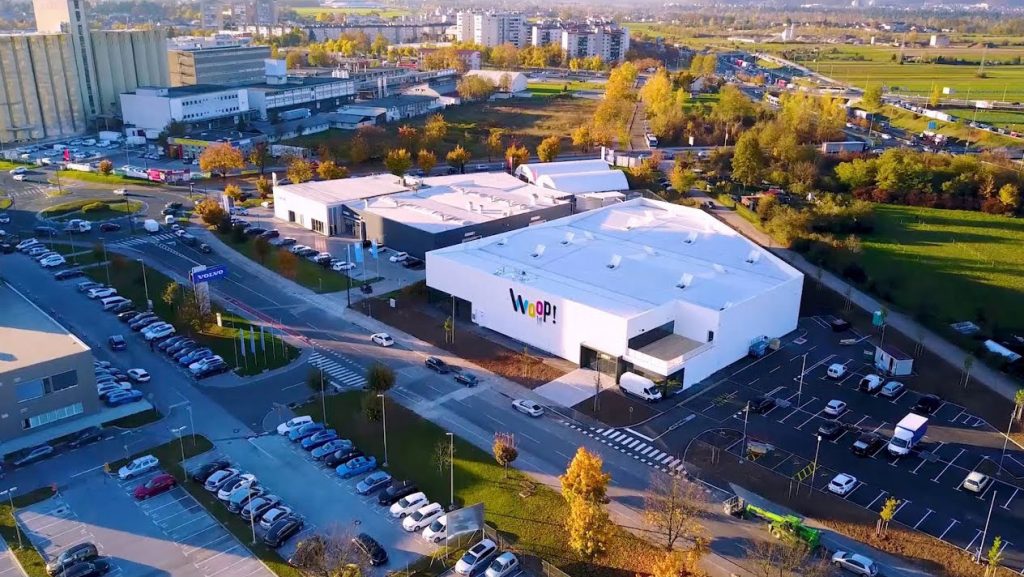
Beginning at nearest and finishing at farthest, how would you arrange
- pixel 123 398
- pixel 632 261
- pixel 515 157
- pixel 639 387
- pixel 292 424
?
pixel 292 424 < pixel 123 398 < pixel 639 387 < pixel 632 261 < pixel 515 157

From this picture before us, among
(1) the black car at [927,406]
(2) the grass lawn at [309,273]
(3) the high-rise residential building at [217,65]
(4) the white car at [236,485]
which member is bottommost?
(1) the black car at [927,406]

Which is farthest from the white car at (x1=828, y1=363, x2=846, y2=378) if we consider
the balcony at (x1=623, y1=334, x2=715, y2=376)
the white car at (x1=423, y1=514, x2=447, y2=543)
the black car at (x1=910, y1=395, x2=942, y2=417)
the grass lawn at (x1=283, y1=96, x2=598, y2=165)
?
the grass lawn at (x1=283, y1=96, x2=598, y2=165)

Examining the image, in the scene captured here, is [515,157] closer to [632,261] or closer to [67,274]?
[632,261]

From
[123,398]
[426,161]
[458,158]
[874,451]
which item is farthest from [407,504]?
[458,158]

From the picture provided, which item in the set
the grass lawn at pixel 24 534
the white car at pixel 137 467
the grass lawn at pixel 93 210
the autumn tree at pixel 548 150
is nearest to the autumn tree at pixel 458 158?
the autumn tree at pixel 548 150

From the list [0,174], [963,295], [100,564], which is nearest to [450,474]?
[100,564]

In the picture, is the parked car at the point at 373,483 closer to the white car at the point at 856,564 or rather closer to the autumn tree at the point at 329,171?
the white car at the point at 856,564

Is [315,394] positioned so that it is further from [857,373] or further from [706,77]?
[706,77]
